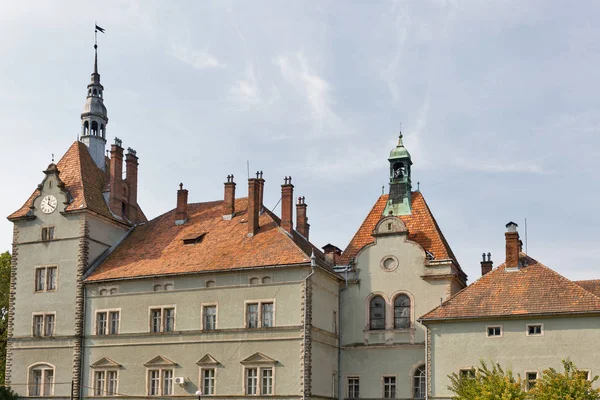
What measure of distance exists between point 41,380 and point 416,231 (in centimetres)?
2329

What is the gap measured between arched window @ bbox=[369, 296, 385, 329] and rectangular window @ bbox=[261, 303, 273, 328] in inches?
228

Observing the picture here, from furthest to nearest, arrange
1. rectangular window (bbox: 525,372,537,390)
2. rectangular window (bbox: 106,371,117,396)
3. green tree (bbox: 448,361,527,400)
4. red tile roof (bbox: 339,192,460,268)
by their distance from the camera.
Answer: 1. rectangular window (bbox: 106,371,117,396)
2. red tile roof (bbox: 339,192,460,268)
3. rectangular window (bbox: 525,372,537,390)
4. green tree (bbox: 448,361,527,400)

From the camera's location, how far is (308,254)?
47.3m

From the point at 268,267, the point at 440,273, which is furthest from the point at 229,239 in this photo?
the point at 440,273

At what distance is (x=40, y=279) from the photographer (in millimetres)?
50969

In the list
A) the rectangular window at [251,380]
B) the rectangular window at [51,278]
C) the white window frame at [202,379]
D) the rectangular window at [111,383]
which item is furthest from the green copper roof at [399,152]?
the rectangular window at [51,278]

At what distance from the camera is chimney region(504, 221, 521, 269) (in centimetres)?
4269

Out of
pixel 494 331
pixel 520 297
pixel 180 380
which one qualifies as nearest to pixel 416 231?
pixel 520 297

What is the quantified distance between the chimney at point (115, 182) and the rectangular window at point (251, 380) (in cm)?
1490

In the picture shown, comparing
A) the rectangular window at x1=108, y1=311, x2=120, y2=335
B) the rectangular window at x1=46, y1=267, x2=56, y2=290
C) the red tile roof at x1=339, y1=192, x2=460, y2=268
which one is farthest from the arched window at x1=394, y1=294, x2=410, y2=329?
the rectangular window at x1=46, y1=267, x2=56, y2=290

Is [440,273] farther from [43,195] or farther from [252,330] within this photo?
[43,195]

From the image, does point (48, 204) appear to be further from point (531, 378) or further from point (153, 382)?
point (531, 378)

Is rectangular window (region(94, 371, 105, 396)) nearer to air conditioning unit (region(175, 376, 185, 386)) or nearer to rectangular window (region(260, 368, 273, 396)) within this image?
air conditioning unit (region(175, 376, 185, 386))

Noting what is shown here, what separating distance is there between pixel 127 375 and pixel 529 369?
21616 mm
